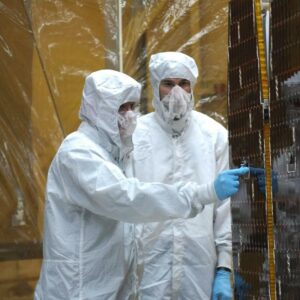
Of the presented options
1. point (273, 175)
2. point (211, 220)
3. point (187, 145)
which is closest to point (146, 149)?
point (187, 145)

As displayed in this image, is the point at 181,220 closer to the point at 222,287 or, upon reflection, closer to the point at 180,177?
the point at 180,177

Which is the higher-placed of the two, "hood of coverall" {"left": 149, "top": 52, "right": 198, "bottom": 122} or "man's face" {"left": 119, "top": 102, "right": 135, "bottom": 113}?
"hood of coverall" {"left": 149, "top": 52, "right": 198, "bottom": 122}

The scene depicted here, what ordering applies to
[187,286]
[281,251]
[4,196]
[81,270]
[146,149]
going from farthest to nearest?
[4,196] → [146,149] → [187,286] → [81,270] → [281,251]

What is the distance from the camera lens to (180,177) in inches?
98.3

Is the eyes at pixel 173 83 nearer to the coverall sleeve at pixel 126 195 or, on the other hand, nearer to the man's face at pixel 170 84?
the man's face at pixel 170 84

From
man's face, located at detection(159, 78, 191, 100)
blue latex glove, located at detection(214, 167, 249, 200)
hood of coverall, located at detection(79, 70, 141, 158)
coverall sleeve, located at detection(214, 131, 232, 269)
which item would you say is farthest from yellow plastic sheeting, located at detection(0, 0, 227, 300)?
blue latex glove, located at detection(214, 167, 249, 200)

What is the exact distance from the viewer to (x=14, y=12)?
3.34 meters

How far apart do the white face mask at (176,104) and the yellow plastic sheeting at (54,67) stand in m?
0.77

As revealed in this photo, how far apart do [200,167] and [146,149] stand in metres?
0.23

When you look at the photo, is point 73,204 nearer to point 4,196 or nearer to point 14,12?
point 4,196

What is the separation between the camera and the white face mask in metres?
2.54

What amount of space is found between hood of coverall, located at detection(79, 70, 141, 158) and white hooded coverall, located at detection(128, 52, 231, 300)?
10.6 inches

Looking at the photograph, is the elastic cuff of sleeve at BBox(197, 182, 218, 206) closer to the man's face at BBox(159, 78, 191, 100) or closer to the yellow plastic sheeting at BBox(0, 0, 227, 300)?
the man's face at BBox(159, 78, 191, 100)

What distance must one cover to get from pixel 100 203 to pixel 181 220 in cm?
46
